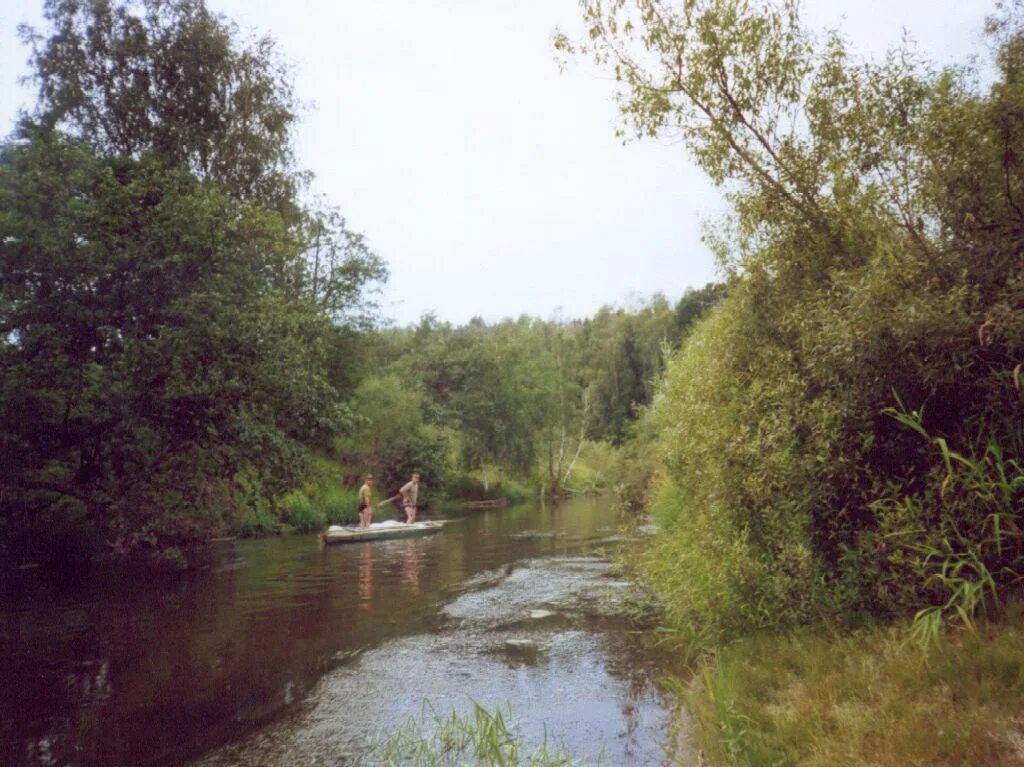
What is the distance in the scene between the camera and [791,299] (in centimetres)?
745

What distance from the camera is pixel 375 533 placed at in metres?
21.7

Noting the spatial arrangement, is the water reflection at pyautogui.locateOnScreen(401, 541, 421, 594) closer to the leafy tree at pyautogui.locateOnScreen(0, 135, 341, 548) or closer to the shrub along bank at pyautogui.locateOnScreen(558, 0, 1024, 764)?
the leafy tree at pyautogui.locateOnScreen(0, 135, 341, 548)

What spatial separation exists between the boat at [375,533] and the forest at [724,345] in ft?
10.3

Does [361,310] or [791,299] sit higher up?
[361,310]

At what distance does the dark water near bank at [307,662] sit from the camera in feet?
20.6

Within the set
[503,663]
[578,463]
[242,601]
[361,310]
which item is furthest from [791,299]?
[578,463]

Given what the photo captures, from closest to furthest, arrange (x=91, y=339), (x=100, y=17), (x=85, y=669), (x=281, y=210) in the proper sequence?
1. (x=85, y=669)
2. (x=91, y=339)
3. (x=100, y=17)
4. (x=281, y=210)

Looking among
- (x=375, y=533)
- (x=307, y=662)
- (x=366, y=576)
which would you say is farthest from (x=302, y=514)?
(x=307, y=662)

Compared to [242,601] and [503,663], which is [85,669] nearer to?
[242,601]

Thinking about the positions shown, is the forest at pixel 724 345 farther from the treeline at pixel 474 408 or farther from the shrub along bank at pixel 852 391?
the treeline at pixel 474 408

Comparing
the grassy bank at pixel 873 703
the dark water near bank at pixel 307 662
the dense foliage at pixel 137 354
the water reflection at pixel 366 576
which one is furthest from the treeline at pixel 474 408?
the grassy bank at pixel 873 703

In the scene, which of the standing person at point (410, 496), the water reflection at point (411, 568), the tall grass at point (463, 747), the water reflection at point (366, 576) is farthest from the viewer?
the standing person at point (410, 496)

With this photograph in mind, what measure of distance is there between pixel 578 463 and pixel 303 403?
42006 millimetres

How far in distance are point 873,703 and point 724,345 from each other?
4769mm
